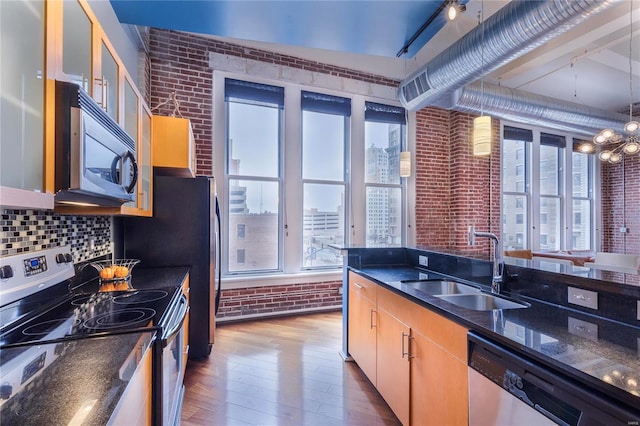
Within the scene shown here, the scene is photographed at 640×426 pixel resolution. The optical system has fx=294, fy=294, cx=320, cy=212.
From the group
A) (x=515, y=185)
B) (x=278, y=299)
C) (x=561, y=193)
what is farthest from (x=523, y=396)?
(x=561, y=193)

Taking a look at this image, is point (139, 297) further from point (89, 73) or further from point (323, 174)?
point (323, 174)

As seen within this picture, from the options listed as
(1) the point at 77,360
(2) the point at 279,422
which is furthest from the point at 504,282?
(1) the point at 77,360

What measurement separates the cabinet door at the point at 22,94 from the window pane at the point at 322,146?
332cm

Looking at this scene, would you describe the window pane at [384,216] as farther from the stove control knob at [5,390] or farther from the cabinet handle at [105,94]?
the stove control knob at [5,390]

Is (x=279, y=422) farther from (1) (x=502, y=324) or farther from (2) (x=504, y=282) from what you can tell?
(2) (x=504, y=282)

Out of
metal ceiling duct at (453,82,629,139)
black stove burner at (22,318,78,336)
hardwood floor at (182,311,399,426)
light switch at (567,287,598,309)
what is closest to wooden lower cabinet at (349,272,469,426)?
hardwood floor at (182,311,399,426)

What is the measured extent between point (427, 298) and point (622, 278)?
85 cm

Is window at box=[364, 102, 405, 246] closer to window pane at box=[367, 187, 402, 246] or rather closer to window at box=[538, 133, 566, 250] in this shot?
window pane at box=[367, 187, 402, 246]

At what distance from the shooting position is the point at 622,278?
1.34 m

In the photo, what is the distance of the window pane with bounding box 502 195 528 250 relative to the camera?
5500 millimetres

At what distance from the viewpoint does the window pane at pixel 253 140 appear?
3.88 meters

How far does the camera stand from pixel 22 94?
3.02 ft

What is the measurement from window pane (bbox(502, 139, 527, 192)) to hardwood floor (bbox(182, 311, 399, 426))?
4498mm

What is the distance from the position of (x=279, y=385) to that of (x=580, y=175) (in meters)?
7.67
